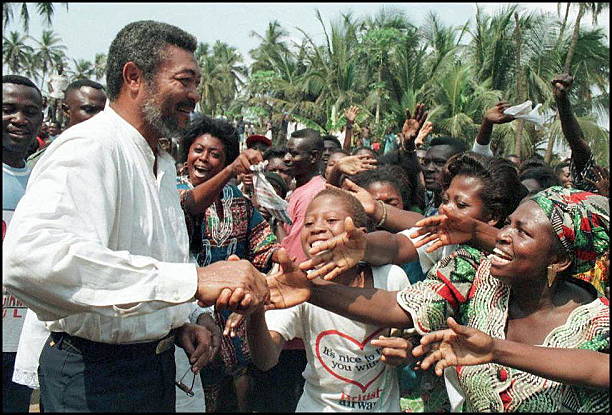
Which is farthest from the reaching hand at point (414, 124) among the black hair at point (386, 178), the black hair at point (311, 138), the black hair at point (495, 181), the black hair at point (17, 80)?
the black hair at point (17, 80)

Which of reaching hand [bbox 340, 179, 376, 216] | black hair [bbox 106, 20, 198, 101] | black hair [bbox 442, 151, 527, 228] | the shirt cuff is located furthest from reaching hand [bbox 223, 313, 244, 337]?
black hair [bbox 442, 151, 527, 228]

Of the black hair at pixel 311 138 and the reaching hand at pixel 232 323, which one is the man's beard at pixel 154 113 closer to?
the reaching hand at pixel 232 323

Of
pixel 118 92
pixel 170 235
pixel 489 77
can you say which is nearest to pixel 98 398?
pixel 170 235

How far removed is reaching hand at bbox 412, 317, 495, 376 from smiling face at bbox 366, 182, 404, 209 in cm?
207

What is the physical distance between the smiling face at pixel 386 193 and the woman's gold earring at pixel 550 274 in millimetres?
1692

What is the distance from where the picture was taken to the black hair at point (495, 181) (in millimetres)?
2994

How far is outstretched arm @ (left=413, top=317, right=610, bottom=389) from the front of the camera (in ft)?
6.40

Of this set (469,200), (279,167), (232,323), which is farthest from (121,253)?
(279,167)

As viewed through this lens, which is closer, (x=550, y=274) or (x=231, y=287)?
(x=231, y=287)

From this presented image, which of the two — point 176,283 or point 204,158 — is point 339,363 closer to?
point 176,283

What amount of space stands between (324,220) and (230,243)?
1060 mm

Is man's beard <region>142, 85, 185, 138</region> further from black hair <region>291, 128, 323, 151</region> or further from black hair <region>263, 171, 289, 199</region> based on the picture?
black hair <region>263, 171, 289, 199</region>

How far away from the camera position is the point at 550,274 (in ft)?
7.81

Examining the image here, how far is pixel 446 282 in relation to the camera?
8.34 feet
